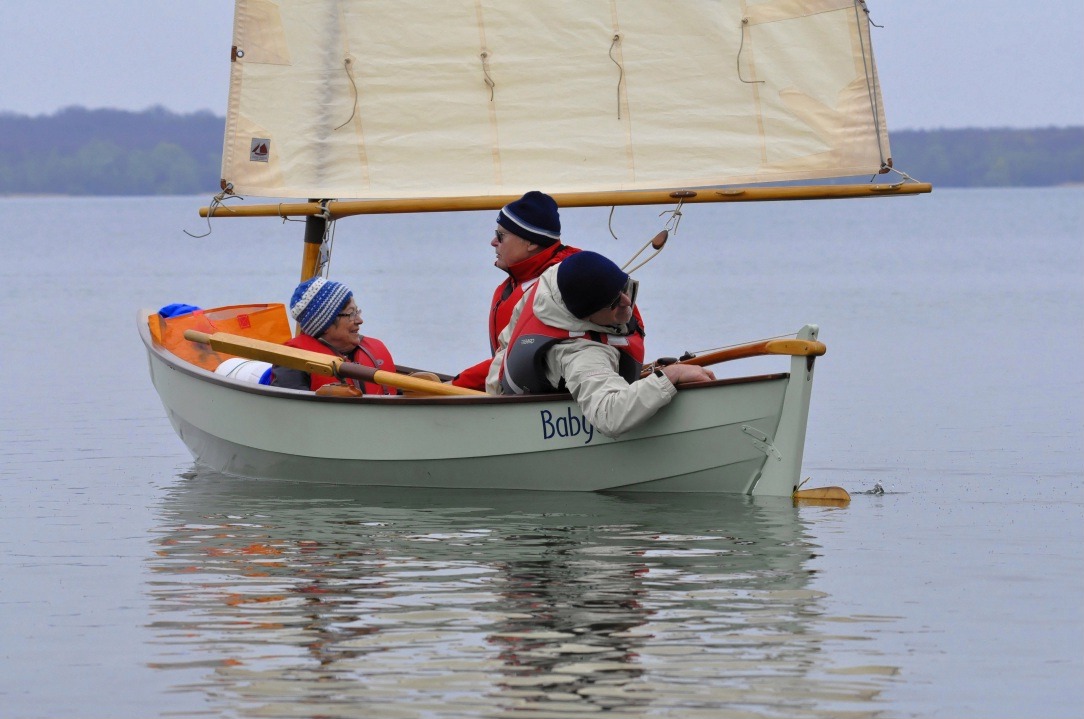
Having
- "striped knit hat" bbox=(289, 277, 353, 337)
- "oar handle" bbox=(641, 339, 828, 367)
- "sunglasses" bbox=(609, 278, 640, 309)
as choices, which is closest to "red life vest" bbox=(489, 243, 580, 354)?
"sunglasses" bbox=(609, 278, 640, 309)

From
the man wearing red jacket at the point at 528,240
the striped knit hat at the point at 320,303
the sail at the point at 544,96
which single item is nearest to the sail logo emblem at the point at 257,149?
the sail at the point at 544,96

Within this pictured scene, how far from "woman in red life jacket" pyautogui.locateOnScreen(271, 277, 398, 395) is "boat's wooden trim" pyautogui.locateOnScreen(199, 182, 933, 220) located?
3.05 ft

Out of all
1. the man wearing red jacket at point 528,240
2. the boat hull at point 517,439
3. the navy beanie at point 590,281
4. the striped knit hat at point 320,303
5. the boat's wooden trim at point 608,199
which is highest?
the boat's wooden trim at point 608,199

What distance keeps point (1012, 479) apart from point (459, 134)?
406 centimetres

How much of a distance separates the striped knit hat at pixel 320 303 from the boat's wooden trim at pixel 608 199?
0.94 m

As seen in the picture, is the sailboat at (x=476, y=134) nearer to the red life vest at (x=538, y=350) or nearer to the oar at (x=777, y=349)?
the red life vest at (x=538, y=350)

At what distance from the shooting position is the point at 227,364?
34.9ft

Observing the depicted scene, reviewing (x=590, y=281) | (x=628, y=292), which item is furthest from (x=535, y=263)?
(x=590, y=281)

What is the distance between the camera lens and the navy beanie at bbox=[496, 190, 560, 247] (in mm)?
8836

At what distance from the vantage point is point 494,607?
6.77 meters

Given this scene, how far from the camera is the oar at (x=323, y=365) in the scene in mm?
8930

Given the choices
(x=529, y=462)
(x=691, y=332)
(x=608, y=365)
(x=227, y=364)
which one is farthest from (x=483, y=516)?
(x=691, y=332)

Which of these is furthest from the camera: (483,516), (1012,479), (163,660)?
(1012,479)

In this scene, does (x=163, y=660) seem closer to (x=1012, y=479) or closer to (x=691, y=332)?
(x=1012, y=479)
